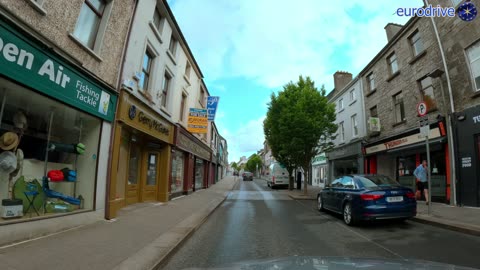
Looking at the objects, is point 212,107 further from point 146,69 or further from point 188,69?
point 146,69

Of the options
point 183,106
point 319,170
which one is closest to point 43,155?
point 183,106

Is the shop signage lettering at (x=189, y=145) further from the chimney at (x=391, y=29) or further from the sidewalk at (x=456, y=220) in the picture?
the chimney at (x=391, y=29)

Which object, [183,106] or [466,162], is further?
→ [183,106]

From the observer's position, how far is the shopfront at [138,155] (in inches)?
348

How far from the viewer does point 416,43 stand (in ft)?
51.2

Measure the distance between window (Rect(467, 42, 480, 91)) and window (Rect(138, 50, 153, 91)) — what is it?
1261 centimetres

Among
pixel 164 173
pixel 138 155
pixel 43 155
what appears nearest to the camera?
pixel 43 155

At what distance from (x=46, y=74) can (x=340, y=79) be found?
26626 millimetres

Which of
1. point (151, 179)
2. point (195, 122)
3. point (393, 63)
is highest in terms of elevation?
point (393, 63)

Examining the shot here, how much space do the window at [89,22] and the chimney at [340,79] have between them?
24.1 meters

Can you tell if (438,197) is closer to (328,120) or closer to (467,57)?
(467,57)

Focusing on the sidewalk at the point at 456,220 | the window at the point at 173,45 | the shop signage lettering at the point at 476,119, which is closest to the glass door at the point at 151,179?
the window at the point at 173,45

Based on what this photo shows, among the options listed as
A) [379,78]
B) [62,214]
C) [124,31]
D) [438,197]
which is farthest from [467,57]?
[62,214]

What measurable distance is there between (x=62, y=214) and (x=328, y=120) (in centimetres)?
1671
